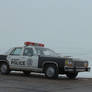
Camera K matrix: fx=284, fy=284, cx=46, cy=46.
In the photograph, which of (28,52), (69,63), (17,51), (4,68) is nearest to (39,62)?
(28,52)

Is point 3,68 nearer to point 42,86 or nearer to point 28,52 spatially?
point 28,52

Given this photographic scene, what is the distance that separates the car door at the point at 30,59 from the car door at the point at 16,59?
0.27m

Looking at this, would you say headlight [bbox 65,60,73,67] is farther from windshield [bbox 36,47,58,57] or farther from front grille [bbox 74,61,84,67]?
windshield [bbox 36,47,58,57]

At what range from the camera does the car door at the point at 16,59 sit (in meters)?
13.4

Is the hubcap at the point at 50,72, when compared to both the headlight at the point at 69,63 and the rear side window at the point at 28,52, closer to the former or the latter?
the headlight at the point at 69,63

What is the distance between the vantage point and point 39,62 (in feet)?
42.0

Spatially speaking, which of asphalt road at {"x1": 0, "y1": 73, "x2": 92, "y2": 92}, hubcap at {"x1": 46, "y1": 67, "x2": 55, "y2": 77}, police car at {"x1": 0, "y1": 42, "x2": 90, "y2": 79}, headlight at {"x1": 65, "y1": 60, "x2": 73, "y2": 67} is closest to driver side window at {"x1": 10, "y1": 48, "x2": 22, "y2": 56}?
police car at {"x1": 0, "y1": 42, "x2": 90, "y2": 79}

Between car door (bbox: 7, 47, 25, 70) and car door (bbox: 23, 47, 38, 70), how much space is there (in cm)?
27

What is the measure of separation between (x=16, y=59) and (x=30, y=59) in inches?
35.0

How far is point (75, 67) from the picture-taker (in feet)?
40.2

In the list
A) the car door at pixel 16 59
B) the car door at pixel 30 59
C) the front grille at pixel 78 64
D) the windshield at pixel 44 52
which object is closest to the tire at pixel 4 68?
the car door at pixel 16 59

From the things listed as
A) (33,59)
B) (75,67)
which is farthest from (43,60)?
(75,67)

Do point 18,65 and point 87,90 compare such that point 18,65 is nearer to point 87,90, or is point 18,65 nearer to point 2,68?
point 2,68

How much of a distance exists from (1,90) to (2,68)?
230 inches
